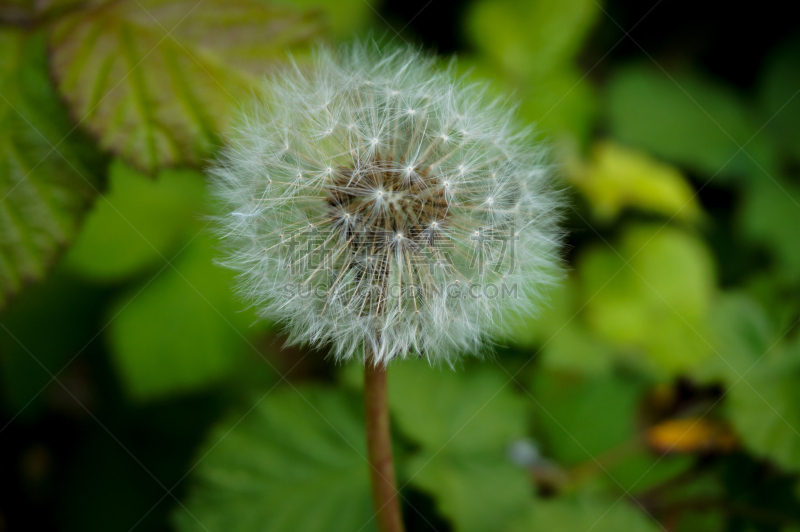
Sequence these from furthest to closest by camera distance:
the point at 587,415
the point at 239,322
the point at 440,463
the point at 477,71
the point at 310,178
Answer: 1. the point at 477,71
2. the point at 587,415
3. the point at 239,322
4. the point at 440,463
5. the point at 310,178

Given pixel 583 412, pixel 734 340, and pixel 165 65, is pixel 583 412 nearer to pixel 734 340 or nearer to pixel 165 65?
pixel 734 340

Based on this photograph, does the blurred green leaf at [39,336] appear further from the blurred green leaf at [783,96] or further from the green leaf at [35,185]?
the blurred green leaf at [783,96]

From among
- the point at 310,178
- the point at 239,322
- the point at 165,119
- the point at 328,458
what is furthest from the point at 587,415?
the point at 165,119

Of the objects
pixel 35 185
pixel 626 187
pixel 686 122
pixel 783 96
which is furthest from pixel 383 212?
pixel 783 96

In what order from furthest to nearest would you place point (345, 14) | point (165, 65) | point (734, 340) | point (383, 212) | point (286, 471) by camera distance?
1. point (345, 14)
2. point (734, 340)
3. point (286, 471)
4. point (165, 65)
5. point (383, 212)

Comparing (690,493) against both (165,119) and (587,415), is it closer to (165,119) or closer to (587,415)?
(587,415)

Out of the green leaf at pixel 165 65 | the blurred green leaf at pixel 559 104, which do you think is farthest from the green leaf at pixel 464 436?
the blurred green leaf at pixel 559 104

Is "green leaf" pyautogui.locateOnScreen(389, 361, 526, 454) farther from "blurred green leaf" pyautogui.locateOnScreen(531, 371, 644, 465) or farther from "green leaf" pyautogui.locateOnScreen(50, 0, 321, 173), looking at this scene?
"green leaf" pyautogui.locateOnScreen(50, 0, 321, 173)
